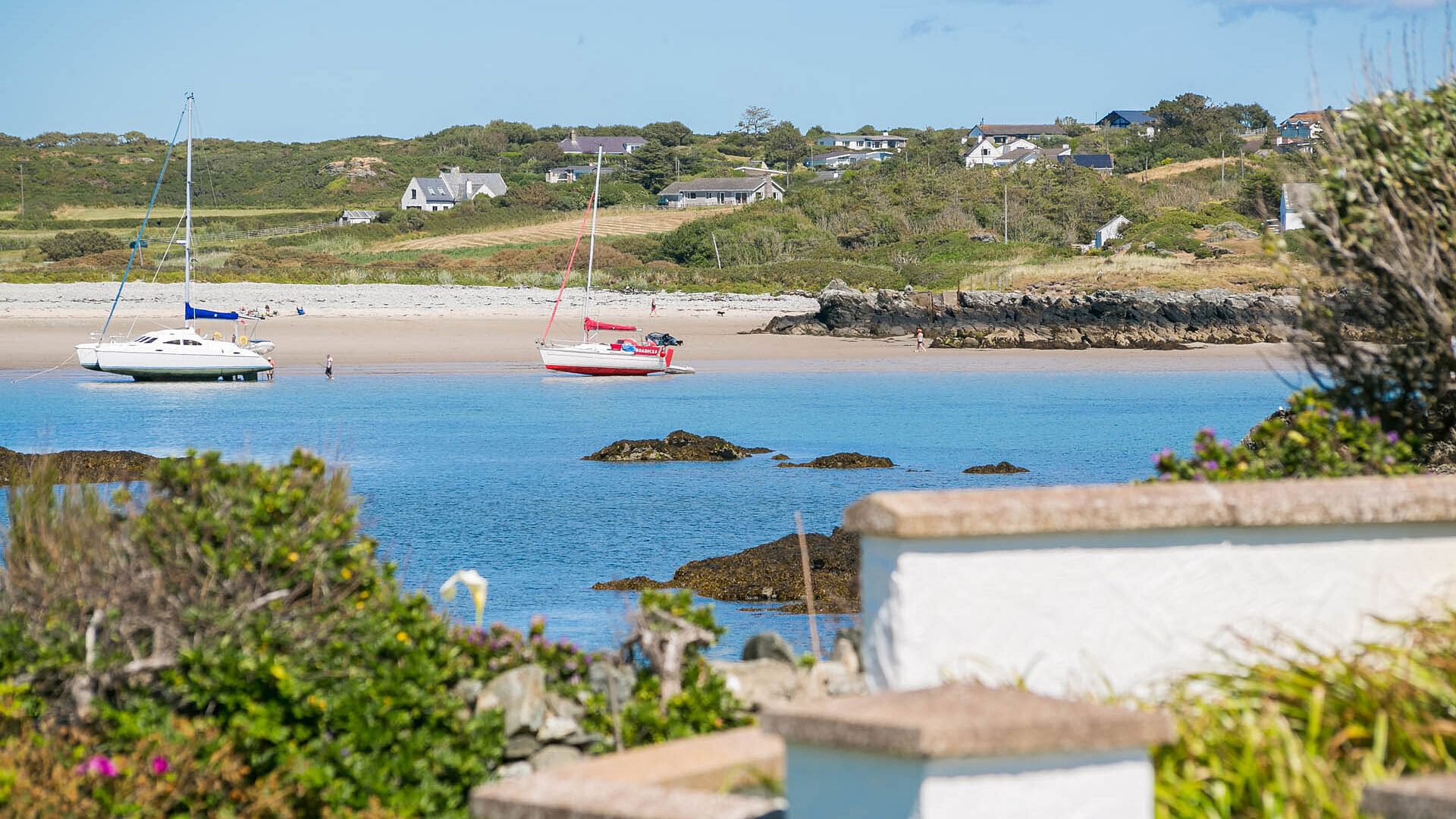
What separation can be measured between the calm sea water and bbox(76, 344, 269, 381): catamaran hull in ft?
2.07

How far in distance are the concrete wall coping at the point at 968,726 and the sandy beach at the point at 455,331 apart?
45591 millimetres

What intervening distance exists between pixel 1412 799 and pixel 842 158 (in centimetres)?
16661

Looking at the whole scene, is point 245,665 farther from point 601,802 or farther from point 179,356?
point 179,356

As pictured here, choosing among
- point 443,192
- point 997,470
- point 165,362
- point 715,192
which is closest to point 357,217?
point 443,192

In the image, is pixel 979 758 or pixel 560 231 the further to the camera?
pixel 560 231

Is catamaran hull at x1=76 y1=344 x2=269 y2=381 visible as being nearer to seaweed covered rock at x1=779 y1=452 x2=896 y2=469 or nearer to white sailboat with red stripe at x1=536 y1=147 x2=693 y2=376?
white sailboat with red stripe at x1=536 y1=147 x2=693 y2=376

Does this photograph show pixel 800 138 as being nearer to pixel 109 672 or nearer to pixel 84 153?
pixel 84 153

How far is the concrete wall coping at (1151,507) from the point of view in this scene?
204 inches

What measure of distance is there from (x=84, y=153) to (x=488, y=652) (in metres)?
147

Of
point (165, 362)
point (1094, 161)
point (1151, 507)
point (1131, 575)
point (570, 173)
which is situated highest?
point (1094, 161)

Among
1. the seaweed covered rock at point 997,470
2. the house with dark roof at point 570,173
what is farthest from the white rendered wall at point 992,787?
the house with dark roof at point 570,173

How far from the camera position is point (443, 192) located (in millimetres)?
126938

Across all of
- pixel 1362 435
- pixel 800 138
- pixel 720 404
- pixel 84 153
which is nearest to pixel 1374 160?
pixel 1362 435

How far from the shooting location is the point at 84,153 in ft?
457
